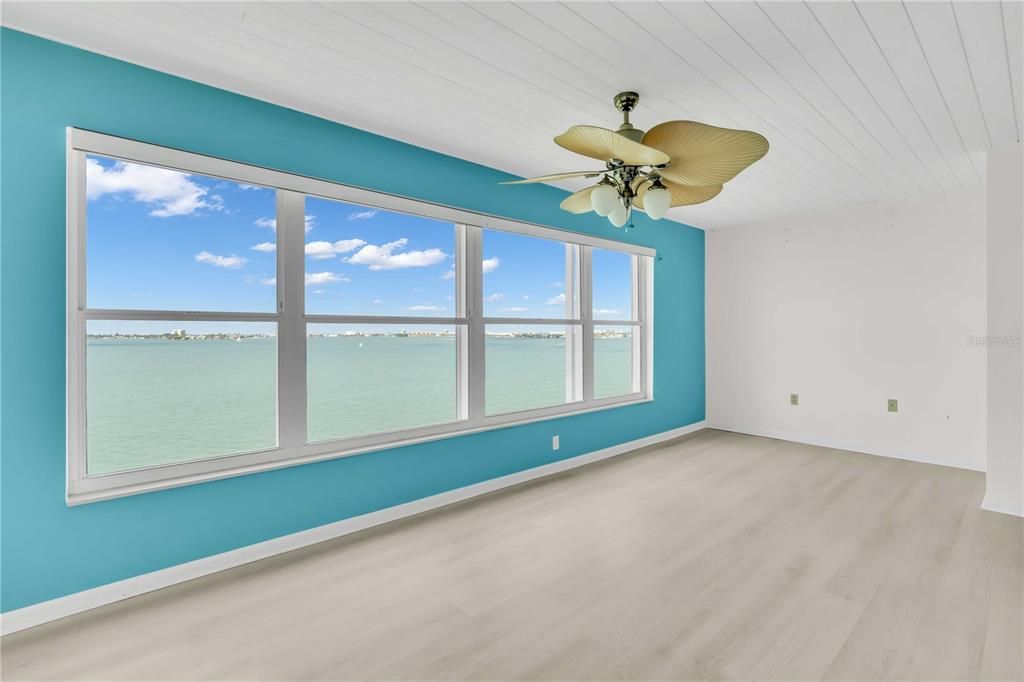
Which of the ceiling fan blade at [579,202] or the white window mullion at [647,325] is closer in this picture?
the ceiling fan blade at [579,202]

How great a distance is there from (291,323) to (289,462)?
2.62 ft

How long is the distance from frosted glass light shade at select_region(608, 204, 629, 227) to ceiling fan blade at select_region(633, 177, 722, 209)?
13 cm

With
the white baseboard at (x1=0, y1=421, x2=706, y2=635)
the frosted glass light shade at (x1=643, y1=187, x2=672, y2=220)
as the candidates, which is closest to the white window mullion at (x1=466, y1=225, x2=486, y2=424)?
the white baseboard at (x1=0, y1=421, x2=706, y2=635)

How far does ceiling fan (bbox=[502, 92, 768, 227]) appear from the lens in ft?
5.96

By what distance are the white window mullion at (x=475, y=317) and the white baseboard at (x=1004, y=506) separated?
11.9 ft

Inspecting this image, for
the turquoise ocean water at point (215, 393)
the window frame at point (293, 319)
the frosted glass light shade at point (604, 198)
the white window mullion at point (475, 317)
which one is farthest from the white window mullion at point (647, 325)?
the frosted glass light shade at point (604, 198)

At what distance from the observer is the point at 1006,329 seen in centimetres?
320

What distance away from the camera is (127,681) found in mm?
1698

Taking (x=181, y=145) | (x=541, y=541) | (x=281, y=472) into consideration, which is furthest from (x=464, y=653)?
(x=181, y=145)

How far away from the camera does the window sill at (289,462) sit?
2152mm

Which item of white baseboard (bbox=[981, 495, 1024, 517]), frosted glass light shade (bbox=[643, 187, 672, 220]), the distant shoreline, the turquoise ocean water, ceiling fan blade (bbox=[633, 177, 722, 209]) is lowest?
white baseboard (bbox=[981, 495, 1024, 517])

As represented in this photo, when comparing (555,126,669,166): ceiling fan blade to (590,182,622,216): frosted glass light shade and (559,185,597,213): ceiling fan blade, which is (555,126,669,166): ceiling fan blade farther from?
(559,185,597,213): ceiling fan blade

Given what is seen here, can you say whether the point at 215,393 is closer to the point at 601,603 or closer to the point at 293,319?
the point at 293,319

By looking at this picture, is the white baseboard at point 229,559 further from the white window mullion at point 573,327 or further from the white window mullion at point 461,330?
the white window mullion at point 573,327
